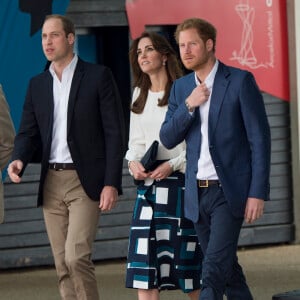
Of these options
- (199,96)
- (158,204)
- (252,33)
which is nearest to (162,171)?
(158,204)

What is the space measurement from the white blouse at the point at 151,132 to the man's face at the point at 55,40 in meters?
0.63

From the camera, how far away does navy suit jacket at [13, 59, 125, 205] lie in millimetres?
7352

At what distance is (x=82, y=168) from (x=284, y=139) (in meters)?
4.72

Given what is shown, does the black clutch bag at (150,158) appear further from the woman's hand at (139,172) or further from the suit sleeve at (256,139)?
the suit sleeve at (256,139)

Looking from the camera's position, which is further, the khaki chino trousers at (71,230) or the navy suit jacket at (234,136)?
the khaki chino trousers at (71,230)

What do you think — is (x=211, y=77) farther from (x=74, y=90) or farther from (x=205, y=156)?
(x=74, y=90)

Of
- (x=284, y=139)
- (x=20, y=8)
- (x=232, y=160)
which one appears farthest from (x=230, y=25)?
(x=232, y=160)

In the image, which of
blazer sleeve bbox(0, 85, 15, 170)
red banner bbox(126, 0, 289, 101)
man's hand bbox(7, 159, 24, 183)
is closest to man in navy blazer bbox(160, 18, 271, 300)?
man's hand bbox(7, 159, 24, 183)

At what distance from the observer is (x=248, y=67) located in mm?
11555

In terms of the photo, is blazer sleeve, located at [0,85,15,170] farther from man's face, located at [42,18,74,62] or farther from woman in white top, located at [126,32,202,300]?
woman in white top, located at [126,32,202,300]

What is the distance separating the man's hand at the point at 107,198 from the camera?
725 cm

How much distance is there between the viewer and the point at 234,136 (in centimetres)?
673

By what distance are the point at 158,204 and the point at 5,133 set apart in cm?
109

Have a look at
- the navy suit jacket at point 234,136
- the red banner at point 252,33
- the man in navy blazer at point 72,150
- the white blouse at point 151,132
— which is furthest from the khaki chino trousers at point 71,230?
the red banner at point 252,33
